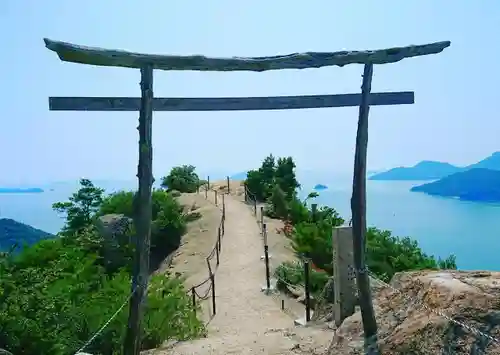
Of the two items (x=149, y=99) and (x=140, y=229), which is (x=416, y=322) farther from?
(x=149, y=99)

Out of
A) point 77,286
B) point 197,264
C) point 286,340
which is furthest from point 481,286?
point 197,264

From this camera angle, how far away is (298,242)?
17875 mm

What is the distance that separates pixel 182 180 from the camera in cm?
3447

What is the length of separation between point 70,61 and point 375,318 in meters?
4.05

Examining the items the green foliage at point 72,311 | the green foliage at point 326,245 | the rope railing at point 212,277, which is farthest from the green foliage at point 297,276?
the green foliage at point 72,311

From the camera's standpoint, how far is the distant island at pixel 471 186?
26.7m

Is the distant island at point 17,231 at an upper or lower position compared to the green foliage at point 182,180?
lower

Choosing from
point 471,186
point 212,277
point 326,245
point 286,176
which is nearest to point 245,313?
point 212,277

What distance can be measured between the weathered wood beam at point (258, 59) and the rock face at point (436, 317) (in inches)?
94.9

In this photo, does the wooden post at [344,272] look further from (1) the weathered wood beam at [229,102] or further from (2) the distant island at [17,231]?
(2) the distant island at [17,231]

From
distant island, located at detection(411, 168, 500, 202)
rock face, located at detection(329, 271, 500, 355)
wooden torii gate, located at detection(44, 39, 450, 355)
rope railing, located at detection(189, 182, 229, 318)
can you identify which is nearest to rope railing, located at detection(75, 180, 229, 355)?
rope railing, located at detection(189, 182, 229, 318)

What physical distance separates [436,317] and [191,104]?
3.41m

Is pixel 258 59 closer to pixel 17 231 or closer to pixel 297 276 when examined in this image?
pixel 297 276

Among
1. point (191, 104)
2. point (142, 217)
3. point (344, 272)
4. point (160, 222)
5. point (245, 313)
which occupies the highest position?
point (191, 104)
